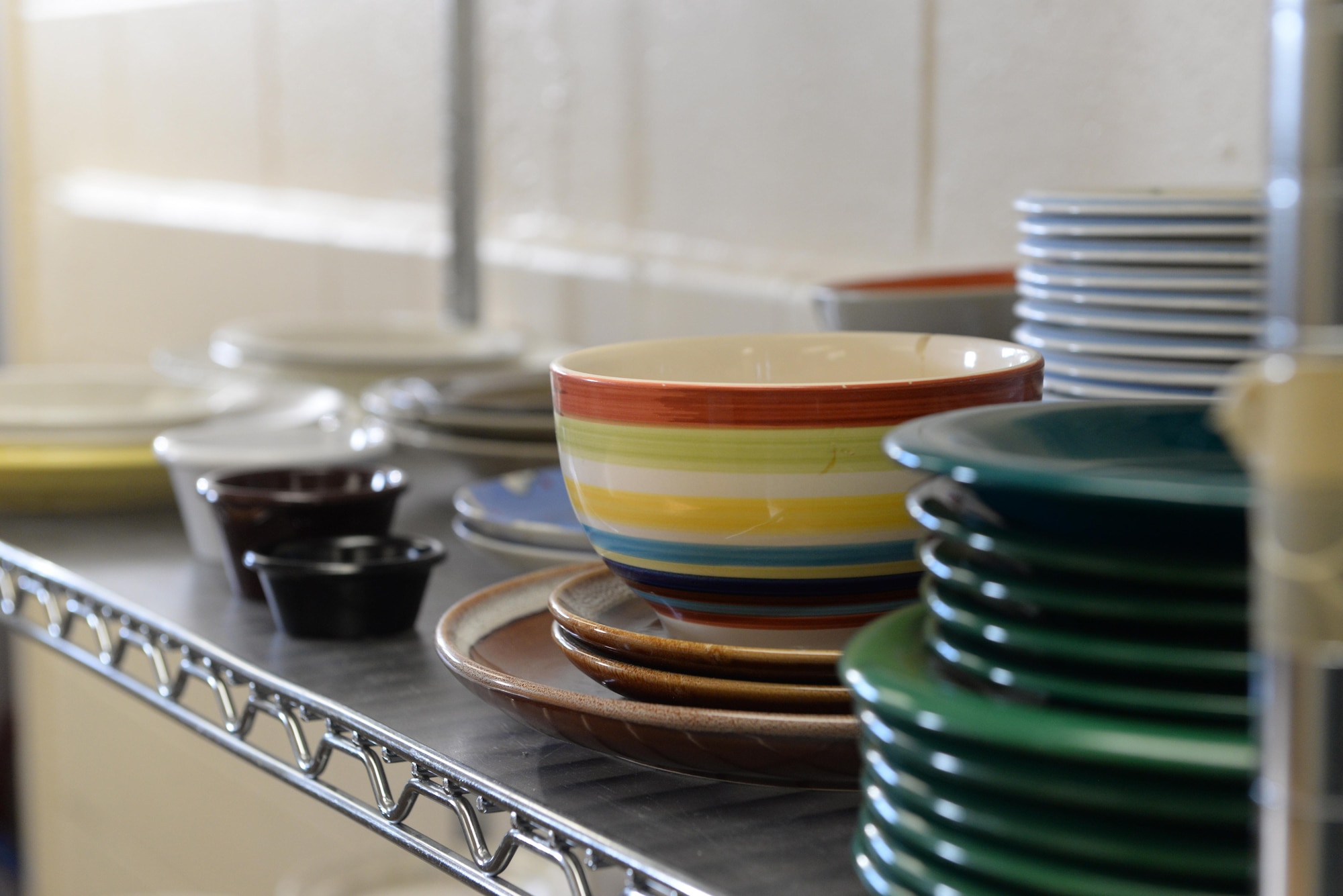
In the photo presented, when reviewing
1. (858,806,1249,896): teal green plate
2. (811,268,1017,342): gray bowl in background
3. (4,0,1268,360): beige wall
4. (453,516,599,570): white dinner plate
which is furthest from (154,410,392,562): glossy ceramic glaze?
(858,806,1249,896): teal green plate

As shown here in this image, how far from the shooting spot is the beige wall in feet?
3.31

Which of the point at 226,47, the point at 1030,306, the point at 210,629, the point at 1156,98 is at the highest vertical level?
the point at 226,47

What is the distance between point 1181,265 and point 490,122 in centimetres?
107

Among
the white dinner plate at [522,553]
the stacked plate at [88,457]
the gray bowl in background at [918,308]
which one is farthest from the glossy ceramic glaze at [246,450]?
the gray bowl in background at [918,308]

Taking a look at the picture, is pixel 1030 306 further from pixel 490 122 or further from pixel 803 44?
pixel 490 122

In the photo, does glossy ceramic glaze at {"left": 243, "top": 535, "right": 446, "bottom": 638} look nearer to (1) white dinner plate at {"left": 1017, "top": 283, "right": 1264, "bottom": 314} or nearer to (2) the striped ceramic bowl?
(2) the striped ceramic bowl

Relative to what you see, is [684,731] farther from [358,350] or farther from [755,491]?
[358,350]

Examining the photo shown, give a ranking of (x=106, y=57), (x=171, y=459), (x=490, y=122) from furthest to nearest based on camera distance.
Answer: (x=106, y=57)
(x=490, y=122)
(x=171, y=459)

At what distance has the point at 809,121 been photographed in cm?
122

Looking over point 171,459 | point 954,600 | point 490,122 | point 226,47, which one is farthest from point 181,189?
point 954,600

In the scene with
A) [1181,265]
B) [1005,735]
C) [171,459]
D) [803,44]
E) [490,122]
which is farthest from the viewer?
[490,122]

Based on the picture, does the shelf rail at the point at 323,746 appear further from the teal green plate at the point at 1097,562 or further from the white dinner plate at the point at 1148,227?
the white dinner plate at the point at 1148,227

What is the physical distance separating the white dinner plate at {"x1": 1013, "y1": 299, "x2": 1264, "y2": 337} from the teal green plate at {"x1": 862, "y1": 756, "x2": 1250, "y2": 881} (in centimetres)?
A: 32

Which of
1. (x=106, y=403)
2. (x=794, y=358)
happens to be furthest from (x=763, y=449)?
(x=106, y=403)
